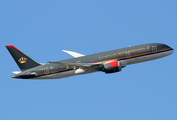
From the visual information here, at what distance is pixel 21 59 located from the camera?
226 ft

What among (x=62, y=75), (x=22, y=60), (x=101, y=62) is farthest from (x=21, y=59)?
(x=101, y=62)

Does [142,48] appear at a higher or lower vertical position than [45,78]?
higher

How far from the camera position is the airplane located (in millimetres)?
61312

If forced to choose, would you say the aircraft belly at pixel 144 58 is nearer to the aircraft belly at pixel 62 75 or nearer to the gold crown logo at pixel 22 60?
the aircraft belly at pixel 62 75

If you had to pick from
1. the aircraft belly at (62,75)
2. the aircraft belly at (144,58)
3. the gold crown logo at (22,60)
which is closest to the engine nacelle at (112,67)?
the aircraft belly at (144,58)

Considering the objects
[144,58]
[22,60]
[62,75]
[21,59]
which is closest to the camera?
[144,58]

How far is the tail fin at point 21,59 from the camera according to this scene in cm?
6844

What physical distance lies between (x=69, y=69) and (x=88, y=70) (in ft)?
15.4

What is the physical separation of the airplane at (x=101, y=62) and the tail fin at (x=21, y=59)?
4.07ft

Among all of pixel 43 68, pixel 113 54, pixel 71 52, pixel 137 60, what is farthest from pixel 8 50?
pixel 137 60

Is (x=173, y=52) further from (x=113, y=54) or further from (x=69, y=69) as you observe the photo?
(x=69, y=69)

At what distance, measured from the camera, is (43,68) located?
66.8 metres

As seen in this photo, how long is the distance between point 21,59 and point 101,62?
21017 millimetres

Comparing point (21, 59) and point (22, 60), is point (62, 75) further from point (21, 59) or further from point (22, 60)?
point (21, 59)
